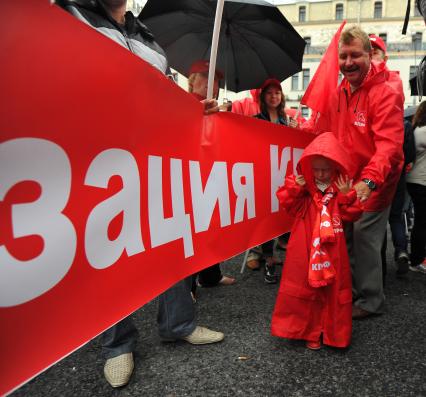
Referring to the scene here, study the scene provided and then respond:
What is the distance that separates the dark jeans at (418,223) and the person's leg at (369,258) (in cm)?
110

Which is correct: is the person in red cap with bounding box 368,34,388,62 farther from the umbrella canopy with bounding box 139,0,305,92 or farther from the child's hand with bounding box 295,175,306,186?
the child's hand with bounding box 295,175,306,186

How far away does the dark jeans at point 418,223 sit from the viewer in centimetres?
340

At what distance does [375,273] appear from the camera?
99.7 inches

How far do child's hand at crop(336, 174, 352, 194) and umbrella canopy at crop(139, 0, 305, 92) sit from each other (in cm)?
182

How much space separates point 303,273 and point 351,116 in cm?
106

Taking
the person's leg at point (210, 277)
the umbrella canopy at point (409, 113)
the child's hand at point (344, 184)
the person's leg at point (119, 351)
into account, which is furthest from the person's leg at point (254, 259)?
the umbrella canopy at point (409, 113)

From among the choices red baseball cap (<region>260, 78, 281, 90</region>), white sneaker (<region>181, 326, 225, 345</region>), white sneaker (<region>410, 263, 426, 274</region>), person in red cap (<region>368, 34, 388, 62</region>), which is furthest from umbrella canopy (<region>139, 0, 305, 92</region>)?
white sneaker (<region>181, 326, 225, 345</region>)

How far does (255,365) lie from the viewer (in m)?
1.97

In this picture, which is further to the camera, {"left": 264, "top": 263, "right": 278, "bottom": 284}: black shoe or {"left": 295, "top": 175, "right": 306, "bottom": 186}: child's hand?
{"left": 264, "top": 263, "right": 278, "bottom": 284}: black shoe

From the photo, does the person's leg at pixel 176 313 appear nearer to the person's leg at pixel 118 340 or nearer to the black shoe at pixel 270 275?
the person's leg at pixel 118 340

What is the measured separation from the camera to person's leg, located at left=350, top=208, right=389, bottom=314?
252cm

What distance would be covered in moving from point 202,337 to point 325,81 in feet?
6.32

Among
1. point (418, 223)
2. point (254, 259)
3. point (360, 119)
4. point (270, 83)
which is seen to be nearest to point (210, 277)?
A: point (254, 259)

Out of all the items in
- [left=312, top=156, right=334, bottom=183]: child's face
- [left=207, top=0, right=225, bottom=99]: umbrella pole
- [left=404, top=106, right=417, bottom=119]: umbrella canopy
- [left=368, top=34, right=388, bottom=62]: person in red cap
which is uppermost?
[left=368, top=34, right=388, bottom=62]: person in red cap
